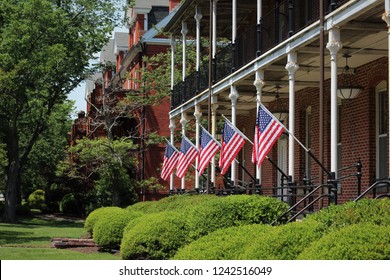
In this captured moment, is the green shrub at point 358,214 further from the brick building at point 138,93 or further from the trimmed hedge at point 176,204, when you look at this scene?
the brick building at point 138,93

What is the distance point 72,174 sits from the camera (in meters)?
51.7

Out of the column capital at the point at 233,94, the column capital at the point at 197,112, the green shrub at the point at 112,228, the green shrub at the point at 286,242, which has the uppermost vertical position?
the column capital at the point at 233,94

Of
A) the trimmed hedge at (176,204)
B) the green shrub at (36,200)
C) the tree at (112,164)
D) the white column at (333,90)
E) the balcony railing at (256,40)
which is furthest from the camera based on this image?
the green shrub at (36,200)

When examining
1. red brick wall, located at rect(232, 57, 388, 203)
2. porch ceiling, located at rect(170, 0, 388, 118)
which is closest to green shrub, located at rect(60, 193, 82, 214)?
porch ceiling, located at rect(170, 0, 388, 118)

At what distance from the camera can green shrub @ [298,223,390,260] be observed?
909 centimetres

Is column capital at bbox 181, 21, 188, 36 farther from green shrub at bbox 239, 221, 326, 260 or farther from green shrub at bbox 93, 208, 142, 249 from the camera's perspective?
green shrub at bbox 239, 221, 326, 260

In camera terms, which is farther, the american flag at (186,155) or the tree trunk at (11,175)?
the tree trunk at (11,175)

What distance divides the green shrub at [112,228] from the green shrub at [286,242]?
43.5ft

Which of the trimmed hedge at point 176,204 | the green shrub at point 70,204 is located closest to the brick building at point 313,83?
the trimmed hedge at point 176,204

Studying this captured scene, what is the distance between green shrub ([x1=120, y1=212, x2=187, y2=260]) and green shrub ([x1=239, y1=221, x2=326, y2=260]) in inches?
287

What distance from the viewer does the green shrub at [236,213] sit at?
664 inches

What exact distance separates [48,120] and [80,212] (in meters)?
9.99
